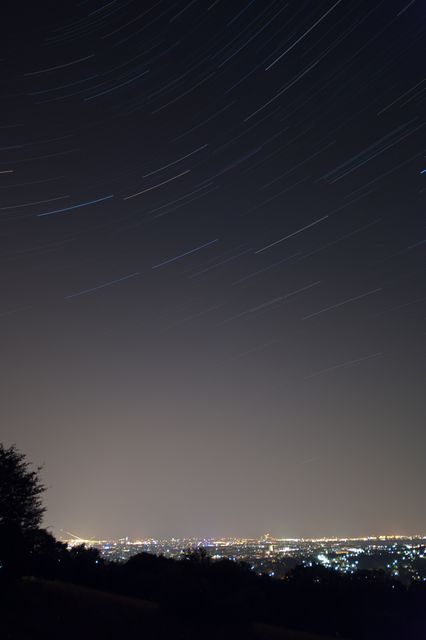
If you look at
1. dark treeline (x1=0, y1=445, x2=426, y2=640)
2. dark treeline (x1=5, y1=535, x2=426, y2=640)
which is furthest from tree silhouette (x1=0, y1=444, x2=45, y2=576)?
dark treeline (x1=5, y1=535, x2=426, y2=640)

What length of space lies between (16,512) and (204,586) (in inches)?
325

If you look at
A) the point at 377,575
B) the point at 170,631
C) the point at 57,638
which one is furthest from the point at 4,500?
the point at 377,575

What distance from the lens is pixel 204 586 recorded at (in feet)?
68.1

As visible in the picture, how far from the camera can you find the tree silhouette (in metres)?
17.0

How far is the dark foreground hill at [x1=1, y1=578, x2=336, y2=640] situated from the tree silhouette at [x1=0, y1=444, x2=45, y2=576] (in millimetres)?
1229

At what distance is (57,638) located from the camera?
14.6 m

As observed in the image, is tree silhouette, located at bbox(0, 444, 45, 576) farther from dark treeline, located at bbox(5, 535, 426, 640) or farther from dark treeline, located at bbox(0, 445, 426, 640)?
dark treeline, located at bbox(5, 535, 426, 640)

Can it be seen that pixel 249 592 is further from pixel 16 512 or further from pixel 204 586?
pixel 16 512

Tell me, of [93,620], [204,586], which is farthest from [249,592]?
[93,620]

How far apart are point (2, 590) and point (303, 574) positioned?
29655 mm

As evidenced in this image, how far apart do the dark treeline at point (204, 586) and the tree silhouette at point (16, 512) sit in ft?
0.11

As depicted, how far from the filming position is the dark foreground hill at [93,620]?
15.0 meters

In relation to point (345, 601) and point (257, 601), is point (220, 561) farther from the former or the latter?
point (345, 601)

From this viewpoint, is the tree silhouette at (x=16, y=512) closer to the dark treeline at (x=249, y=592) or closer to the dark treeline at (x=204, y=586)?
the dark treeline at (x=204, y=586)
